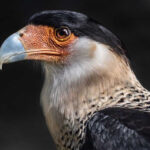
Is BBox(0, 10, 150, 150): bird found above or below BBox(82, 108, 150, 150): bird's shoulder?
above

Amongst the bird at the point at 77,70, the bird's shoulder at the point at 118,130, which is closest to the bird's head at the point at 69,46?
the bird at the point at 77,70

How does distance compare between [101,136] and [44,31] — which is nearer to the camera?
[101,136]

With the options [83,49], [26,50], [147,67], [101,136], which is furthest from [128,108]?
[147,67]

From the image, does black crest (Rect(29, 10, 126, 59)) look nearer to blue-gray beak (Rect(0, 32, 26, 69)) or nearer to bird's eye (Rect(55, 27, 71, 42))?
bird's eye (Rect(55, 27, 71, 42))

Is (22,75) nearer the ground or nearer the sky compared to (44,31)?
nearer the sky

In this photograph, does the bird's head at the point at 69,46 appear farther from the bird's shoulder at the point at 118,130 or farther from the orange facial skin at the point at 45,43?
the bird's shoulder at the point at 118,130

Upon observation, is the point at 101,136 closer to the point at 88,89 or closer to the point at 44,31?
the point at 88,89

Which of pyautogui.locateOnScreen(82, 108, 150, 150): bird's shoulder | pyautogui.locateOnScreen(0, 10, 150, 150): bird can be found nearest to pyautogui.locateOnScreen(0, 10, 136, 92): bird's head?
pyautogui.locateOnScreen(0, 10, 150, 150): bird

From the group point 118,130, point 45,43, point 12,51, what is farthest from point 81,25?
point 118,130
